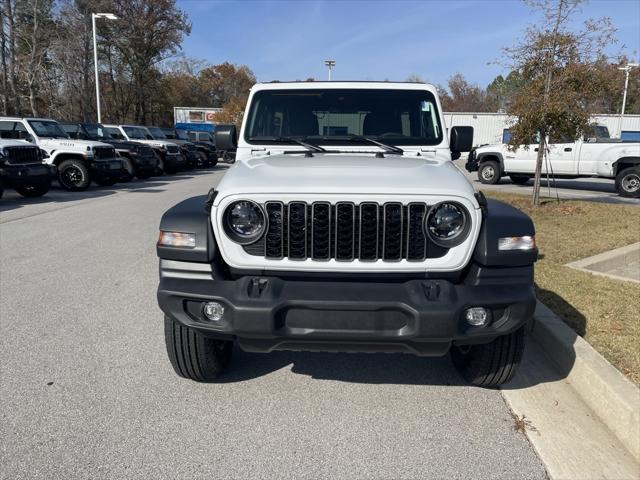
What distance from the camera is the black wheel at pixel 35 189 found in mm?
12182

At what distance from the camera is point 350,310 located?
2.54 m

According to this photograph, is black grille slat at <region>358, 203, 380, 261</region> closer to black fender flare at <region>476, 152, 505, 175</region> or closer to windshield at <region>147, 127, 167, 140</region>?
black fender flare at <region>476, 152, 505, 175</region>

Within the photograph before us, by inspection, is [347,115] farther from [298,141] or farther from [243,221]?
[243,221]

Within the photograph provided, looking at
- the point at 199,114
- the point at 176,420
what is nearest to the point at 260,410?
the point at 176,420

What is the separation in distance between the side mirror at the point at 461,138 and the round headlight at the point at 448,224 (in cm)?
163

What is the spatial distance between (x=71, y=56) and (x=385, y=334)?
124ft

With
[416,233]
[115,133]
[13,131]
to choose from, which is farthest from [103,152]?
[416,233]

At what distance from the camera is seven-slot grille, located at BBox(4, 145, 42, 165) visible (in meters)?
11.5

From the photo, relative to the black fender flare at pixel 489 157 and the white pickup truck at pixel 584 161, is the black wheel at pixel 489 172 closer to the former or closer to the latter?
the white pickup truck at pixel 584 161

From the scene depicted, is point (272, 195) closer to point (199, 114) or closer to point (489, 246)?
point (489, 246)

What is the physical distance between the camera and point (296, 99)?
426cm

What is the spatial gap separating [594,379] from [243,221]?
2.30 meters

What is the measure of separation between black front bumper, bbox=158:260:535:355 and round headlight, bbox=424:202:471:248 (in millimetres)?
235

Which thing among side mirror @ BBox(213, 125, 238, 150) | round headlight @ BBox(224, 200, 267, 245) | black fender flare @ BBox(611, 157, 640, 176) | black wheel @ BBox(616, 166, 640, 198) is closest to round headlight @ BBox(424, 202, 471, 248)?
round headlight @ BBox(224, 200, 267, 245)
